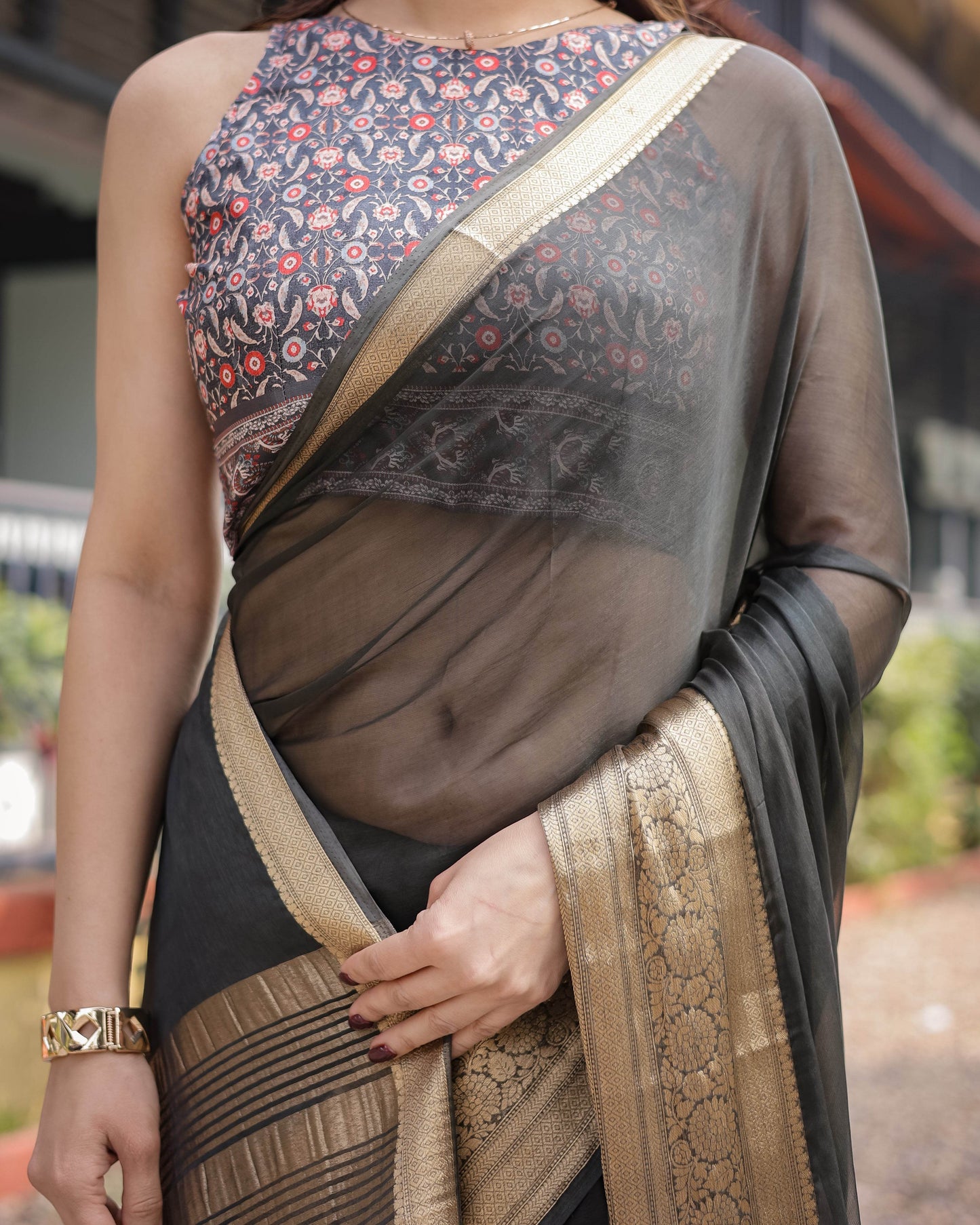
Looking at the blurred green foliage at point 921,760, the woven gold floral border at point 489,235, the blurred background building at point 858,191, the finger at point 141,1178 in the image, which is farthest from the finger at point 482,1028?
the blurred green foliage at point 921,760

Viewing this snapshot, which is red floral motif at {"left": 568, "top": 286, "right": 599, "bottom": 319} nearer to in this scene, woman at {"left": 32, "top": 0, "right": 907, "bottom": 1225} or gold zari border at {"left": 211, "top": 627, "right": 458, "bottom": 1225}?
woman at {"left": 32, "top": 0, "right": 907, "bottom": 1225}

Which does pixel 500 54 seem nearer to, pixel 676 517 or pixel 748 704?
pixel 676 517

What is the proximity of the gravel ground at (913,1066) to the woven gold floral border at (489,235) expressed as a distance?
251cm

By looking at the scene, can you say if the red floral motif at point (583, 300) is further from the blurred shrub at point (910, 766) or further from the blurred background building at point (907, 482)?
the blurred shrub at point (910, 766)

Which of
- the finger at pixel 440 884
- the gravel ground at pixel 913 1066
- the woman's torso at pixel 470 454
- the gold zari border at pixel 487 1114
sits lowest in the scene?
the gravel ground at pixel 913 1066

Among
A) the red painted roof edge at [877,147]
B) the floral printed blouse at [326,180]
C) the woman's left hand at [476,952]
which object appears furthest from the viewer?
the red painted roof edge at [877,147]

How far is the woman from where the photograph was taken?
91 centimetres

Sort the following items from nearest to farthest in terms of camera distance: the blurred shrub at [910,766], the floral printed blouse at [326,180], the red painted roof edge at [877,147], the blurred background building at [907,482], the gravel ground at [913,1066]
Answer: the floral printed blouse at [326,180]
the gravel ground at [913,1066]
the blurred background building at [907,482]
the red painted roof edge at [877,147]
the blurred shrub at [910,766]

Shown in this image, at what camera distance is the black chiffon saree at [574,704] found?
91 centimetres

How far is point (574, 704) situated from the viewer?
3.12 ft

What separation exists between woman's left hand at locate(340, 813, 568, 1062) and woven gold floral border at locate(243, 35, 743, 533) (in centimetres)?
36

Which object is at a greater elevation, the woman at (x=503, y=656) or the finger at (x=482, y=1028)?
the woman at (x=503, y=656)

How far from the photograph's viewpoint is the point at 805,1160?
929 mm

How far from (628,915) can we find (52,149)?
5636 millimetres
